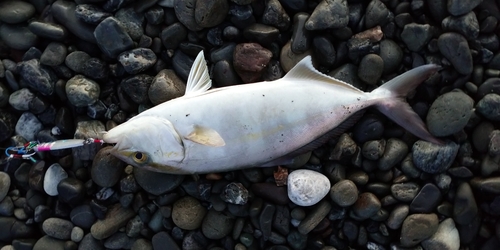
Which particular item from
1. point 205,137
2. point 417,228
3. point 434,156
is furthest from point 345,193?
point 205,137

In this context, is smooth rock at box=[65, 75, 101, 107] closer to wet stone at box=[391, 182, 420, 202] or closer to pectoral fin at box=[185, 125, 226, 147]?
pectoral fin at box=[185, 125, 226, 147]

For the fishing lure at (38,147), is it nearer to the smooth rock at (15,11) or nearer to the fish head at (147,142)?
the fish head at (147,142)

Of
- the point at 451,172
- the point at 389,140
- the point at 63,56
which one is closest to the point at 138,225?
the point at 63,56

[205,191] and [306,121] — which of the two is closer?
[306,121]

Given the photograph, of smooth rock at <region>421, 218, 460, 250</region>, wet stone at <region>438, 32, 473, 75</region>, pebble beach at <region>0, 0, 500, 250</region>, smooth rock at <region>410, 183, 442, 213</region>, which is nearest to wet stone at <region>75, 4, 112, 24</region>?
pebble beach at <region>0, 0, 500, 250</region>

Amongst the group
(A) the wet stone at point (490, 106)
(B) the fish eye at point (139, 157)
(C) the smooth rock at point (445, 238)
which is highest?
(A) the wet stone at point (490, 106)

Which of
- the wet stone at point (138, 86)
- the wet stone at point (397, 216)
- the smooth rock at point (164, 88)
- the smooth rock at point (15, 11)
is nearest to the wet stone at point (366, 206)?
the wet stone at point (397, 216)

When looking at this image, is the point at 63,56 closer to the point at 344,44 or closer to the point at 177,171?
the point at 177,171
